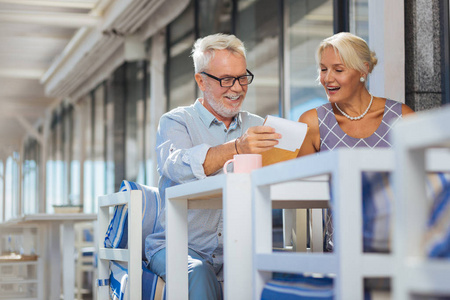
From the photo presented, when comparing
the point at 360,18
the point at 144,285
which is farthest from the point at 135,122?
the point at 144,285

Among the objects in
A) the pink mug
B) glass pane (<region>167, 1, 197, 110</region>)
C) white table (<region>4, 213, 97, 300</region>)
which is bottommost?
white table (<region>4, 213, 97, 300</region>)

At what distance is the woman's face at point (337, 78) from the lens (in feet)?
7.59

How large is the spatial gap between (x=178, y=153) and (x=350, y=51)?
0.74 m

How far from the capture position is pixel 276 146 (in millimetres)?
1793

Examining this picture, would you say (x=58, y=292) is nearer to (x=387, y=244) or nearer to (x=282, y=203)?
(x=282, y=203)

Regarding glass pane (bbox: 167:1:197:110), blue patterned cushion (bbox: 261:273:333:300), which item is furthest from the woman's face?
glass pane (bbox: 167:1:197:110)

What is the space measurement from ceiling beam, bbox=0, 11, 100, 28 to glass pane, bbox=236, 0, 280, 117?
2.68 m

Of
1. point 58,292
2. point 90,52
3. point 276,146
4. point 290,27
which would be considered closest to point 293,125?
point 276,146

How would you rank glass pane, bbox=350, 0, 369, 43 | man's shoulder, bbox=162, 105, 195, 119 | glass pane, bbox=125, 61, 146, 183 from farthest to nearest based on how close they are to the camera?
glass pane, bbox=125, 61, 146, 183 < glass pane, bbox=350, 0, 369, 43 < man's shoulder, bbox=162, 105, 195, 119

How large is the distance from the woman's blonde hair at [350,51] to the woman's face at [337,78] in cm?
1

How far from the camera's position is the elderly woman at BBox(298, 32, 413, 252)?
7.47 ft

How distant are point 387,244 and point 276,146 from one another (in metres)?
0.76

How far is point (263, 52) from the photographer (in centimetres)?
483

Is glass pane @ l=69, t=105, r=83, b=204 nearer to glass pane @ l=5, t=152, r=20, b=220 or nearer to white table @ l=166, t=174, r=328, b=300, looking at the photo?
glass pane @ l=5, t=152, r=20, b=220
